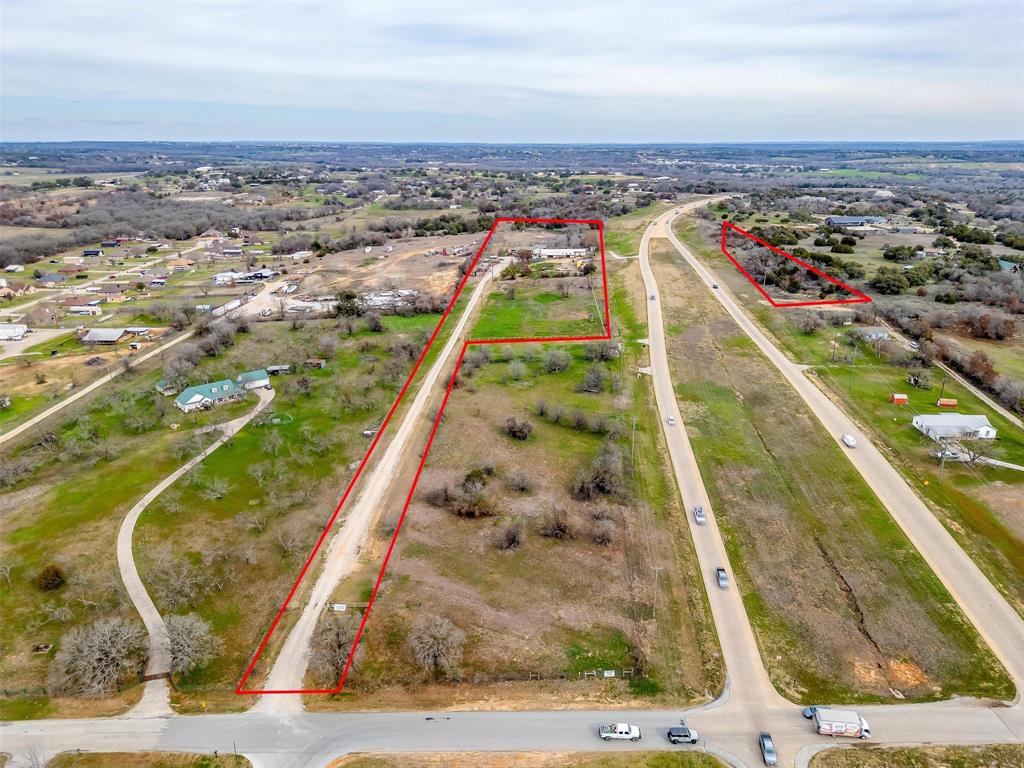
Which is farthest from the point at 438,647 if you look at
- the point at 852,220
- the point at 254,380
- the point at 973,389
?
the point at 852,220

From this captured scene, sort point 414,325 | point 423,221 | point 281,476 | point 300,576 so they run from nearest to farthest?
point 300,576 < point 281,476 < point 414,325 < point 423,221

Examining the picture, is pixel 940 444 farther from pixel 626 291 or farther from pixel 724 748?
pixel 626 291

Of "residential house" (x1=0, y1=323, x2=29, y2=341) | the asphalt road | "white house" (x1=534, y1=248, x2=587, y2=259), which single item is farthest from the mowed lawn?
"residential house" (x1=0, y1=323, x2=29, y2=341)

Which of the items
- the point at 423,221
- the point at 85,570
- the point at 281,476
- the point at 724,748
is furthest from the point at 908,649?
the point at 423,221

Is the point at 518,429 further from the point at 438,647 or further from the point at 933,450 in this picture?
the point at 933,450

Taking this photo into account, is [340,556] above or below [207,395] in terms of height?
below

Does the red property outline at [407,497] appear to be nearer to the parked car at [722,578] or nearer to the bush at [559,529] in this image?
the bush at [559,529]

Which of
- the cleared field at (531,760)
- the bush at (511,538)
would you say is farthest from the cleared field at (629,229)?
the cleared field at (531,760)
